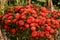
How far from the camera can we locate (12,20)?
516cm

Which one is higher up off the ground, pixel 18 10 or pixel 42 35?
pixel 18 10

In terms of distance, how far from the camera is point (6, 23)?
520 cm

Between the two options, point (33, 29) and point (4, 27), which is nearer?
point (33, 29)

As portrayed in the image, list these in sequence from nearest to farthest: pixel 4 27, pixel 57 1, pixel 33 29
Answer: pixel 33 29, pixel 4 27, pixel 57 1

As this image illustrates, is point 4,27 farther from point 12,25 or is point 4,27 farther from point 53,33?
point 53,33

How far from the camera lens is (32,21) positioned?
502 cm

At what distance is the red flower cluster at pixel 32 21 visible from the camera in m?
4.97

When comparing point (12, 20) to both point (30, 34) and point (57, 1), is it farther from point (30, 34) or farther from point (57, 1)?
point (57, 1)

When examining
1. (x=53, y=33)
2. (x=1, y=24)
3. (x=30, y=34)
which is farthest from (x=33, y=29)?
(x=1, y=24)

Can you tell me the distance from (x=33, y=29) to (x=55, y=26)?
0.53 meters

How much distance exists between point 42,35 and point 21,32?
435mm

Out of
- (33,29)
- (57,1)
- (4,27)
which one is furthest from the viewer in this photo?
(57,1)

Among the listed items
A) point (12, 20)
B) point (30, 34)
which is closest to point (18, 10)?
point (12, 20)

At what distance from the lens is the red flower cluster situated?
16.3 ft
